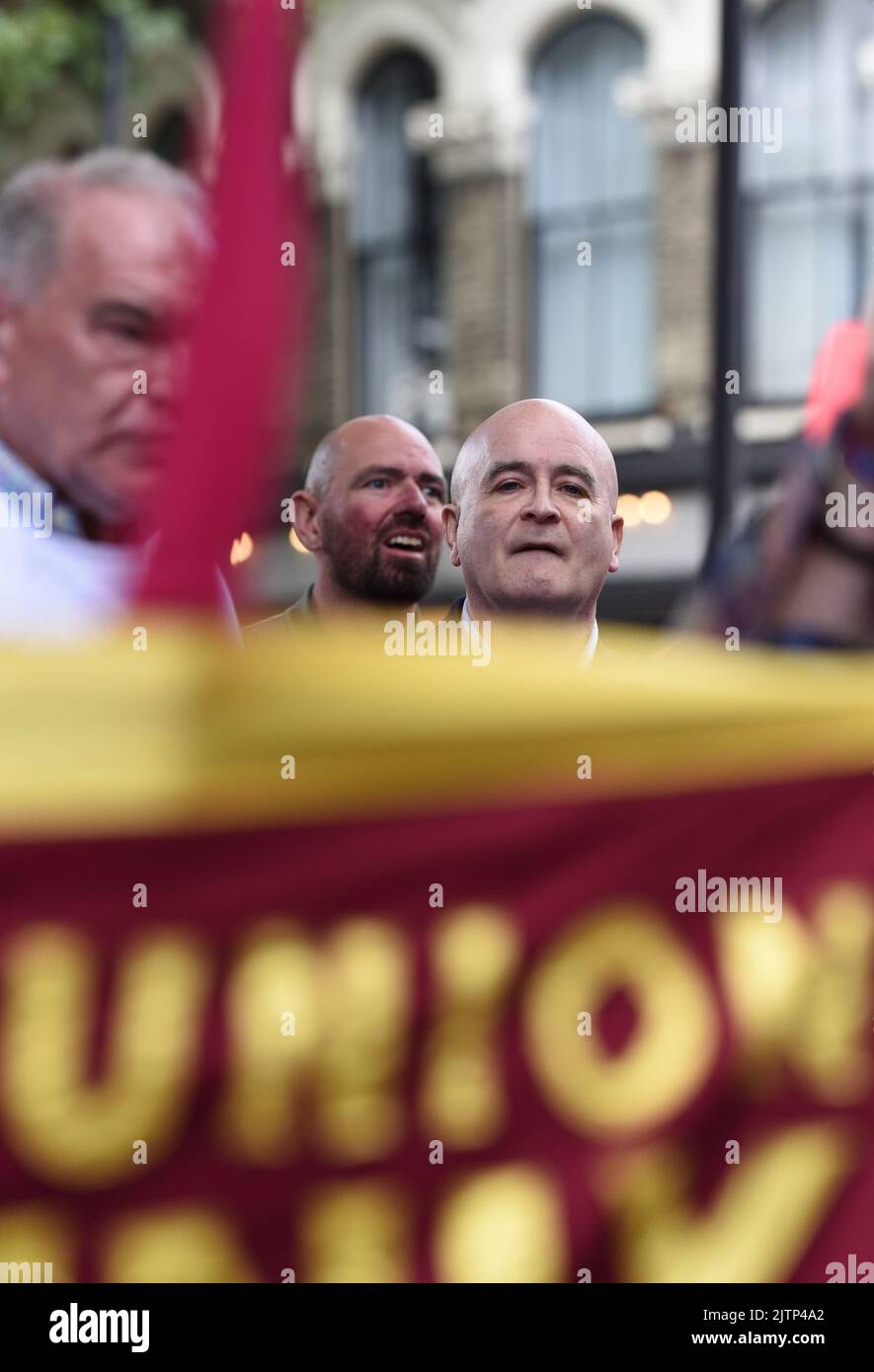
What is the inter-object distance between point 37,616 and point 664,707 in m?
0.47

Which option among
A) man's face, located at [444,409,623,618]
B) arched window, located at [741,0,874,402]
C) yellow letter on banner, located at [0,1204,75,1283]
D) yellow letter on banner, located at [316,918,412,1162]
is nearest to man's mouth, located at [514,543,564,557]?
man's face, located at [444,409,623,618]

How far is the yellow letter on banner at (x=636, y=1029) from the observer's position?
155cm

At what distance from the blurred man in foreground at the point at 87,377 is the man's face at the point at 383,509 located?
0.96 m

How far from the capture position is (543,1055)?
5.09 feet

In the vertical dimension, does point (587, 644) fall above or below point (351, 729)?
above

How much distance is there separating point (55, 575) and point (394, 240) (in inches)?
407

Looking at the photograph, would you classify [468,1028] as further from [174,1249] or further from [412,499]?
[412,499]

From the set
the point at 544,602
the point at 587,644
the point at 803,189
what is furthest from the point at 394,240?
the point at 587,644

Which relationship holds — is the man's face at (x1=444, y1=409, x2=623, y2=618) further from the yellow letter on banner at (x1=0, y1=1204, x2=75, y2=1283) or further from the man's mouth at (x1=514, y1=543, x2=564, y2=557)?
the yellow letter on banner at (x1=0, y1=1204, x2=75, y2=1283)

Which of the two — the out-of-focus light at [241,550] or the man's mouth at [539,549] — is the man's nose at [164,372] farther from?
the man's mouth at [539,549]

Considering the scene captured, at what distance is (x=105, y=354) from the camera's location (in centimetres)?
162

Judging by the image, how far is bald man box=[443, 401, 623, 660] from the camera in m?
2.08

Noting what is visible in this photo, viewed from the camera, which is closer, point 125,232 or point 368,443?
point 125,232

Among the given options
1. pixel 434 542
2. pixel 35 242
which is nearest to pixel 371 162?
pixel 434 542
